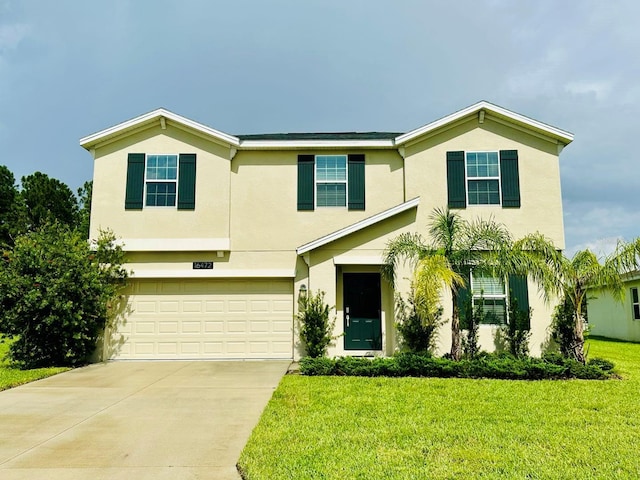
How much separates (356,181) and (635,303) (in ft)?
51.2

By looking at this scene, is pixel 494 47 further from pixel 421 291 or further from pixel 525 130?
pixel 421 291

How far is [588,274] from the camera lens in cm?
1020

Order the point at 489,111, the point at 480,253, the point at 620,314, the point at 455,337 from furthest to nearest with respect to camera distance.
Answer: the point at 620,314
the point at 489,111
the point at 480,253
the point at 455,337

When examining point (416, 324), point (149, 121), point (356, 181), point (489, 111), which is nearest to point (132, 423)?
point (416, 324)

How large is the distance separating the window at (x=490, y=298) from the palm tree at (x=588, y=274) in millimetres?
1548

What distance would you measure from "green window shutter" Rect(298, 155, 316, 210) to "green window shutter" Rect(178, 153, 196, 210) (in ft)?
10.2

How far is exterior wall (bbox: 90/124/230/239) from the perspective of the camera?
12.6 meters

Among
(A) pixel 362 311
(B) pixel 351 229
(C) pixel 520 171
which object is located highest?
(C) pixel 520 171

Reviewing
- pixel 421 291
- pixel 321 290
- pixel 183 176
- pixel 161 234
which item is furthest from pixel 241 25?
pixel 421 291

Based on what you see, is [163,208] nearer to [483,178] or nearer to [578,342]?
[483,178]

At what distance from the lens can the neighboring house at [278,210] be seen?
483 inches

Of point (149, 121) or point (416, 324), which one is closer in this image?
point (416, 324)

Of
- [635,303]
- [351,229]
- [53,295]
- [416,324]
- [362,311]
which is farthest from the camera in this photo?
[635,303]

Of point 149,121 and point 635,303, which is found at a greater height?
point 149,121
